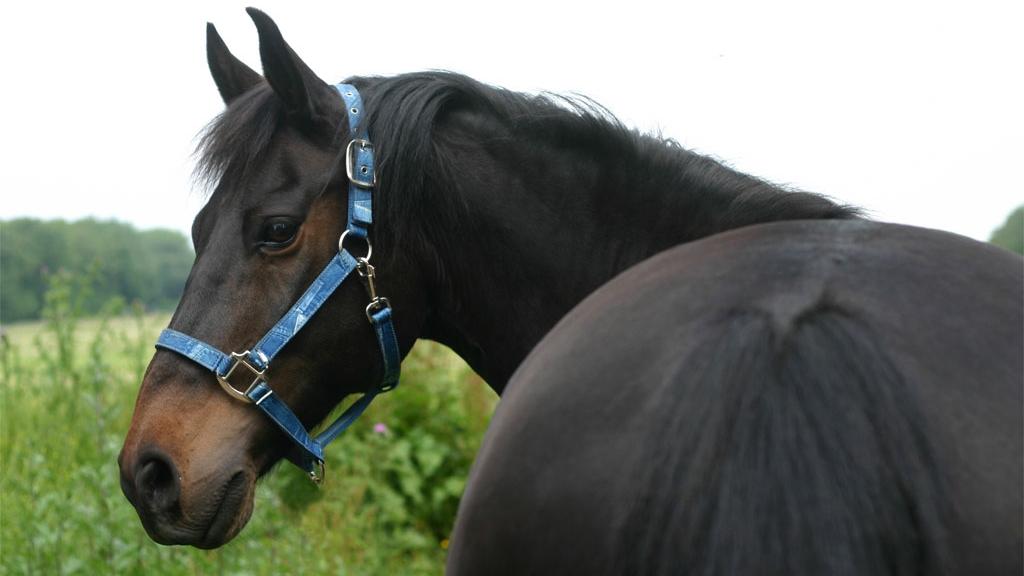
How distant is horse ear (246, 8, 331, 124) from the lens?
232 centimetres

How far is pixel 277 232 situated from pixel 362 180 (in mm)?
234

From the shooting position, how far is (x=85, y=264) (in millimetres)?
6941

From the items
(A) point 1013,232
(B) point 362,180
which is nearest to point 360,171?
(B) point 362,180

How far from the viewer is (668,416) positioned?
1.21 metres

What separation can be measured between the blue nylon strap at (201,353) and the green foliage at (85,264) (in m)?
3.88

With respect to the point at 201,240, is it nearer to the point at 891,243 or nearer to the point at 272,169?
the point at 272,169

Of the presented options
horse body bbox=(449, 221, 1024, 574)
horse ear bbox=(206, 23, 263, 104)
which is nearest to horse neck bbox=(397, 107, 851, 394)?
horse ear bbox=(206, 23, 263, 104)

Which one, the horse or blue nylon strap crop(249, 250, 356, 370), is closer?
the horse

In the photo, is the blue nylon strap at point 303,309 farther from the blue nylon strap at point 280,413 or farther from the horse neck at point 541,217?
the horse neck at point 541,217

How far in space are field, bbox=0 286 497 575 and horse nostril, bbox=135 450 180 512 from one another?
1623 millimetres

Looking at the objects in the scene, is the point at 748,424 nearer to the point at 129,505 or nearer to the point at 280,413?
the point at 280,413

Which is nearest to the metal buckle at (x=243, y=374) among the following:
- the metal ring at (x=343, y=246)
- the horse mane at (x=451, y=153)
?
the metal ring at (x=343, y=246)

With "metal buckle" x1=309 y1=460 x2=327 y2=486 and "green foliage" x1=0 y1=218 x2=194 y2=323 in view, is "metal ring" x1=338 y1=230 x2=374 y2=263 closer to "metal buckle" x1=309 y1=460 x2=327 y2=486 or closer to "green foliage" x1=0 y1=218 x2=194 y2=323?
"metal buckle" x1=309 y1=460 x2=327 y2=486

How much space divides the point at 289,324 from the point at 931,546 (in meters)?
1.52
